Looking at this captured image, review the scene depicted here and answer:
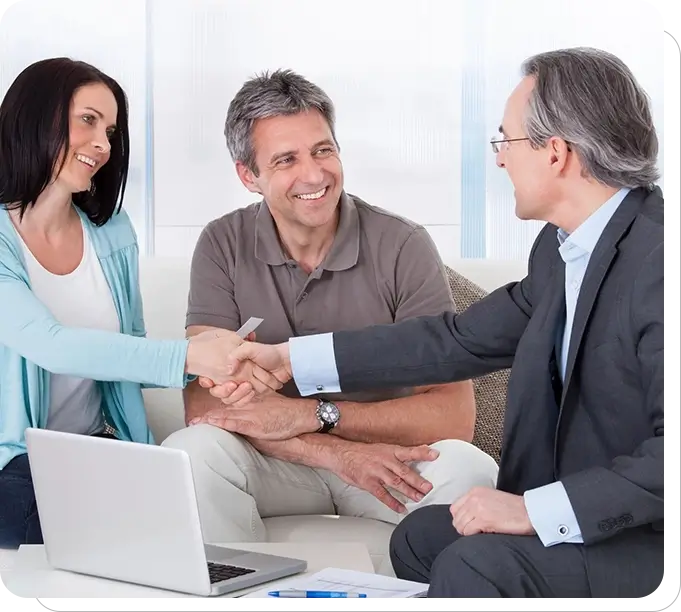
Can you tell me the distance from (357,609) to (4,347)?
1.07 metres

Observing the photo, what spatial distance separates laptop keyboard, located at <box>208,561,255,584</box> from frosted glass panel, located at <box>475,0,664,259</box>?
2036 mm

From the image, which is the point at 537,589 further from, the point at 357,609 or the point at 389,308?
the point at 389,308

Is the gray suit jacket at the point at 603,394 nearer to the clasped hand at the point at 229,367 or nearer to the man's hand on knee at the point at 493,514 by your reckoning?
the man's hand on knee at the point at 493,514

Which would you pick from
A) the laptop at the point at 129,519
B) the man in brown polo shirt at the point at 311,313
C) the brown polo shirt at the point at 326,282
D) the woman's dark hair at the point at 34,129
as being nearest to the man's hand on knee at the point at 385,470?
the man in brown polo shirt at the point at 311,313

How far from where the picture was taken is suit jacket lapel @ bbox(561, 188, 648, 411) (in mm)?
1511

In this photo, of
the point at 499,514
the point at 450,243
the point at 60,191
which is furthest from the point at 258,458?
the point at 450,243

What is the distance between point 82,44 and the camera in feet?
10.1

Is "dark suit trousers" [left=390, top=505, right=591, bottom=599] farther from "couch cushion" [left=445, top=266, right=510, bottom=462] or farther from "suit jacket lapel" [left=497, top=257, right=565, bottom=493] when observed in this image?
"couch cushion" [left=445, top=266, right=510, bottom=462]

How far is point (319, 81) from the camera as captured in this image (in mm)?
3172

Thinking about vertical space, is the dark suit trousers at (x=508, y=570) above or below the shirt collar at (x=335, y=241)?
below

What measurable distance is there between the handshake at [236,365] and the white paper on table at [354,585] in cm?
63

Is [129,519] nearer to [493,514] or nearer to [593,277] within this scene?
[493,514]

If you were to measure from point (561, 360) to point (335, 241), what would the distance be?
29.1 inches

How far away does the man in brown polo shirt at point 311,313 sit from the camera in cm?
205
